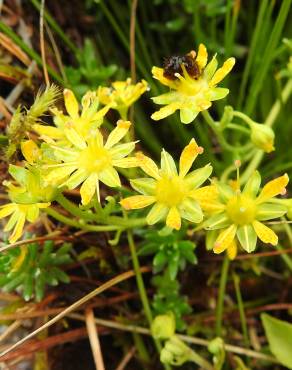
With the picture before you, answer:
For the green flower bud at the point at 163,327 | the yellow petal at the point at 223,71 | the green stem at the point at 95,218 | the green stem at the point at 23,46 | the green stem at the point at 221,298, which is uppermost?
the green stem at the point at 23,46

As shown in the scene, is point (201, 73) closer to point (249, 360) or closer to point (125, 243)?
point (125, 243)

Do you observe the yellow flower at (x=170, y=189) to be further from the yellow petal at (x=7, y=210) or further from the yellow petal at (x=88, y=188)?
the yellow petal at (x=7, y=210)

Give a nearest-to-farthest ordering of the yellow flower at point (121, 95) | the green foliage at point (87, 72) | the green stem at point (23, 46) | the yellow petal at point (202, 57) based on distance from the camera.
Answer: the yellow petal at point (202, 57) → the yellow flower at point (121, 95) → the green stem at point (23, 46) → the green foliage at point (87, 72)

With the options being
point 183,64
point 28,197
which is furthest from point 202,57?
point 28,197

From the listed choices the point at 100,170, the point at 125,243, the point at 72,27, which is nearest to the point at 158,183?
the point at 100,170

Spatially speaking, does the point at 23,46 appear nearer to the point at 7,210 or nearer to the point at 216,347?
the point at 7,210

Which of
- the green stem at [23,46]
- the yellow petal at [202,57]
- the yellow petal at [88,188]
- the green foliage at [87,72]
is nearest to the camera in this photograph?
the yellow petal at [88,188]

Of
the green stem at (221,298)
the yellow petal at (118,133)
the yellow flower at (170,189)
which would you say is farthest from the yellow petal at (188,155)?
the green stem at (221,298)

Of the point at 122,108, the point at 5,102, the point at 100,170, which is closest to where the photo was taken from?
the point at 100,170
